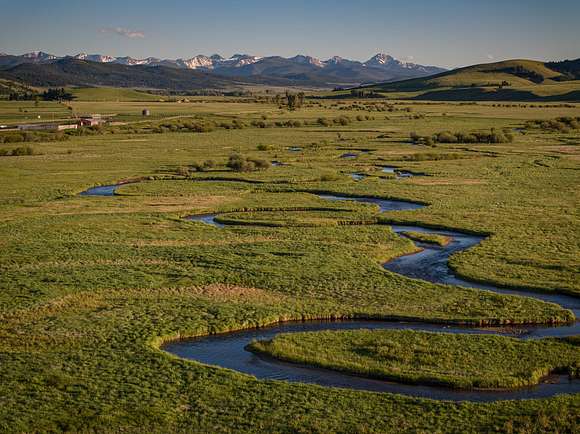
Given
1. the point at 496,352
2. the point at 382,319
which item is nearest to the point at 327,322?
the point at 382,319

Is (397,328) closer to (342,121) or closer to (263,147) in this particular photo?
Result: (263,147)

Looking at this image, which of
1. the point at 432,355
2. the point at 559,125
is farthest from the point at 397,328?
the point at 559,125

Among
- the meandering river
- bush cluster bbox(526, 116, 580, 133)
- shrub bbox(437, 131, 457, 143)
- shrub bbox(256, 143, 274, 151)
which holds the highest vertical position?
bush cluster bbox(526, 116, 580, 133)

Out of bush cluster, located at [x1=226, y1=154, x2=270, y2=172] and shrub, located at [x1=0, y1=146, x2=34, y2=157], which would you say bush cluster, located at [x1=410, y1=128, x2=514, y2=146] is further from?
shrub, located at [x1=0, y1=146, x2=34, y2=157]

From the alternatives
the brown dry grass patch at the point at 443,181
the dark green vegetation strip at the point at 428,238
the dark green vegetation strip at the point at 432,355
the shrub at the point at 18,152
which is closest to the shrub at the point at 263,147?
the shrub at the point at 18,152

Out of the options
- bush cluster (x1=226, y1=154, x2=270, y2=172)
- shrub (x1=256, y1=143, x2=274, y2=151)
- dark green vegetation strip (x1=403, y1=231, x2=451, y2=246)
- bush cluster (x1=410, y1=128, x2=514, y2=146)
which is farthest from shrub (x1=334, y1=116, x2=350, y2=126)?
dark green vegetation strip (x1=403, y1=231, x2=451, y2=246)

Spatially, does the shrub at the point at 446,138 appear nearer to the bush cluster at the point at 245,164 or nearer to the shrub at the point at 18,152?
the bush cluster at the point at 245,164
